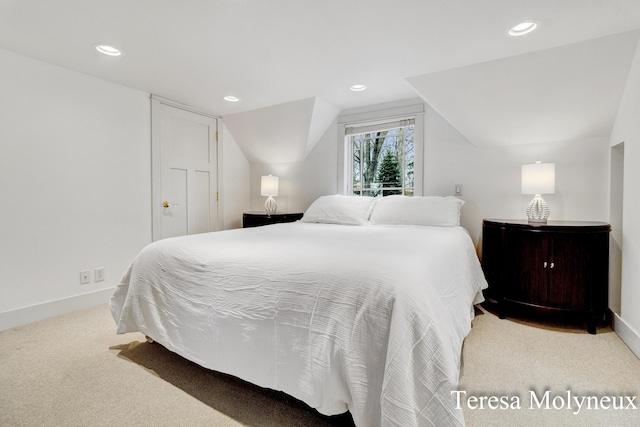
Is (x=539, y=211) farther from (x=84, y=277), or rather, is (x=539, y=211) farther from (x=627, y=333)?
(x=84, y=277)

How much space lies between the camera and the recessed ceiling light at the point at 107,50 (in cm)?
233

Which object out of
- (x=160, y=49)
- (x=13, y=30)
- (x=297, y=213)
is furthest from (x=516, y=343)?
(x=13, y=30)

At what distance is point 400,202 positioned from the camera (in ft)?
10.1

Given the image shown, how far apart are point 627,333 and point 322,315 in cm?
233

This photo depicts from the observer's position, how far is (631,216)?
2.14 metres

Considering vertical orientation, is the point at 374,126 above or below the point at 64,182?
above

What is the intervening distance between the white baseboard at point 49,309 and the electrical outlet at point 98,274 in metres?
0.12

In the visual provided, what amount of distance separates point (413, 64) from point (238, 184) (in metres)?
2.98

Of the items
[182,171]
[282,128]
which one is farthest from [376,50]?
[182,171]

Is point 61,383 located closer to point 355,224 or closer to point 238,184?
point 355,224

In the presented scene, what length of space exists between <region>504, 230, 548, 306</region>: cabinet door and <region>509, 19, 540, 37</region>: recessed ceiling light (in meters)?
1.46

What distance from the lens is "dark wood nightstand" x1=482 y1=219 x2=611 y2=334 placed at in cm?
229

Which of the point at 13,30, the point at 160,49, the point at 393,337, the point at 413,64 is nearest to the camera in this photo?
the point at 393,337

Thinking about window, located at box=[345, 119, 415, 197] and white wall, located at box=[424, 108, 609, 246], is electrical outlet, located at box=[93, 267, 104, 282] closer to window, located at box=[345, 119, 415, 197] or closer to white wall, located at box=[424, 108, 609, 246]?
window, located at box=[345, 119, 415, 197]
